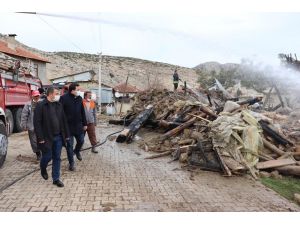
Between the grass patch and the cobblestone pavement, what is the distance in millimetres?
227

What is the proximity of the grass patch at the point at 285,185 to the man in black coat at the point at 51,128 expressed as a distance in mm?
4303

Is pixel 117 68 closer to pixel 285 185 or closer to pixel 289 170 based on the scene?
pixel 289 170

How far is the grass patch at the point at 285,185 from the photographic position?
6372 mm

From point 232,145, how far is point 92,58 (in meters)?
55.1

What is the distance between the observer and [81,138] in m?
7.50

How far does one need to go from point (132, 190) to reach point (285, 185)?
3513 millimetres

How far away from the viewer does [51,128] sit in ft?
18.8

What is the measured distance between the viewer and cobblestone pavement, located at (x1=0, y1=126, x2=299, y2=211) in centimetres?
508

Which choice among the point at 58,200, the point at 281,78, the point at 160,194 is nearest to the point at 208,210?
the point at 160,194

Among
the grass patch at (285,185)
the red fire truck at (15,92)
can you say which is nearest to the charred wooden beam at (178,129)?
the grass patch at (285,185)

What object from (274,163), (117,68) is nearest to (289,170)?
(274,163)

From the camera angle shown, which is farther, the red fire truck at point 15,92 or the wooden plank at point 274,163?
the red fire truck at point 15,92

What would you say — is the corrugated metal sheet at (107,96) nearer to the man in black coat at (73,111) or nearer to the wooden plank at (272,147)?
the wooden plank at (272,147)

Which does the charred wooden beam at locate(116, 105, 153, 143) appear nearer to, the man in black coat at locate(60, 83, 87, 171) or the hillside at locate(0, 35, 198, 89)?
the man in black coat at locate(60, 83, 87, 171)
